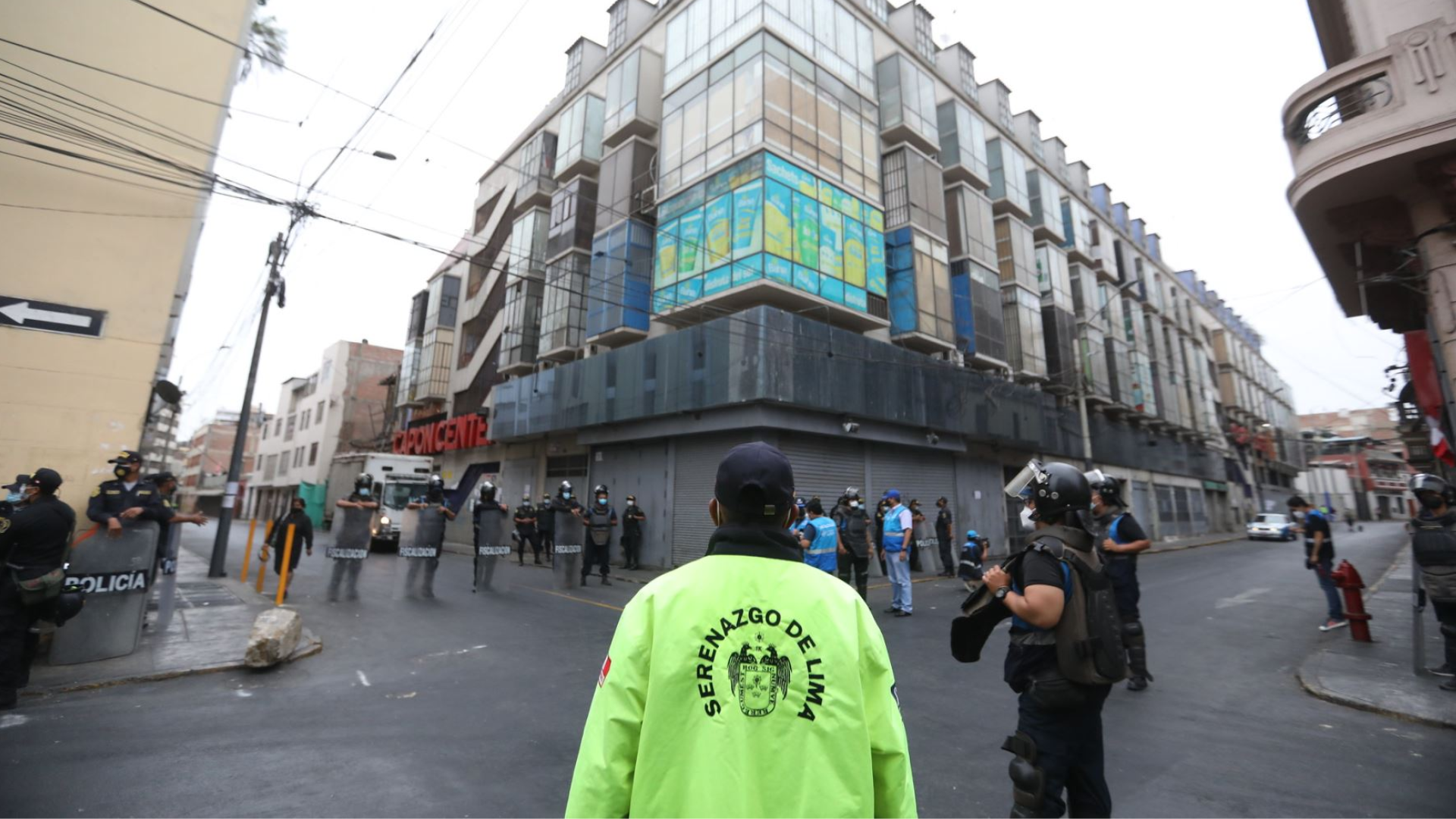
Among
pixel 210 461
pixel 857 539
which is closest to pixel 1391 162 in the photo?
pixel 857 539

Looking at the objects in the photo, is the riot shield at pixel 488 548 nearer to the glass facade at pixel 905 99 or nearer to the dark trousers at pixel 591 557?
the dark trousers at pixel 591 557

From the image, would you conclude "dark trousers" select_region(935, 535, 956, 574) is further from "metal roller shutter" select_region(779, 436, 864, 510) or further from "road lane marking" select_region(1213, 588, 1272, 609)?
"road lane marking" select_region(1213, 588, 1272, 609)

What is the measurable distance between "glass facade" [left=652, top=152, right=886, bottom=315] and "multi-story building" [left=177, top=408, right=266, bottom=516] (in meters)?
63.7

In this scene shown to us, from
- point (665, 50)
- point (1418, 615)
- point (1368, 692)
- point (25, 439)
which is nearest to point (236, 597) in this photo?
point (25, 439)

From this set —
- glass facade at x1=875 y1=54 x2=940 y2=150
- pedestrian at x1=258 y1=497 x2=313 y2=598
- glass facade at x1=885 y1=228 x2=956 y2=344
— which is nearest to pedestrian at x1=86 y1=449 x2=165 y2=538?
pedestrian at x1=258 y1=497 x2=313 y2=598

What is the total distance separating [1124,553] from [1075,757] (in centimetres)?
375

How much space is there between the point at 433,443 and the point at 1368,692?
32.0 m

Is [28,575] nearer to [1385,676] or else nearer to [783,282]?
[1385,676]

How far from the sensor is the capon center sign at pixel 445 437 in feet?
86.1

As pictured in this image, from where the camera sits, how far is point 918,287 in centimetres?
1948

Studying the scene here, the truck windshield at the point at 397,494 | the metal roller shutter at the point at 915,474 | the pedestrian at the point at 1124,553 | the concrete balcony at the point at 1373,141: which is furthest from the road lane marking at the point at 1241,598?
the truck windshield at the point at 397,494

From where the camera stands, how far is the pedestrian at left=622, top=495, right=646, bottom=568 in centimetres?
1669

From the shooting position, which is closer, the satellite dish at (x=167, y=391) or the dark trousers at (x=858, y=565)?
the satellite dish at (x=167, y=391)

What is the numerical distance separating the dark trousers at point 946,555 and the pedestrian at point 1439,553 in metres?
8.95
